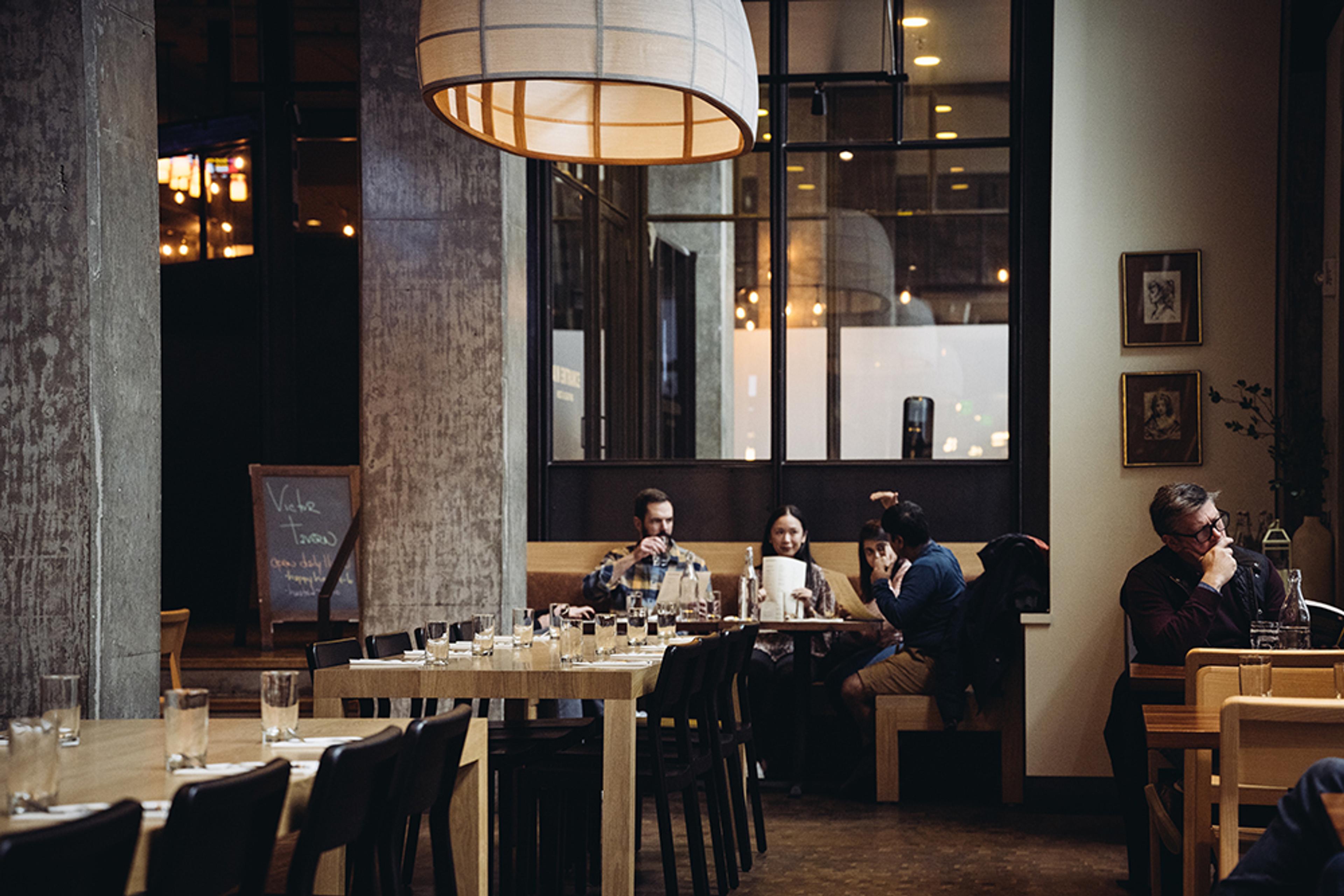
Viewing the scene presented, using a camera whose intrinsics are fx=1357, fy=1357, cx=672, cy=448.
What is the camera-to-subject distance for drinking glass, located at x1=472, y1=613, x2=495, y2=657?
14.9ft

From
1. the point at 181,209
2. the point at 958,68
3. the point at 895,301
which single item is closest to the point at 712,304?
the point at 895,301

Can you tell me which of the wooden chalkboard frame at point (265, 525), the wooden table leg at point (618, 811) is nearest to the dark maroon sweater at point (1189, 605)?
the wooden table leg at point (618, 811)

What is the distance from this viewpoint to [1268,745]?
9.69 feet

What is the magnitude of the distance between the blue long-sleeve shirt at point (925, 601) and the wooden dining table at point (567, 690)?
7.92 ft

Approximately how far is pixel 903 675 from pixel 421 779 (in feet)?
13.7

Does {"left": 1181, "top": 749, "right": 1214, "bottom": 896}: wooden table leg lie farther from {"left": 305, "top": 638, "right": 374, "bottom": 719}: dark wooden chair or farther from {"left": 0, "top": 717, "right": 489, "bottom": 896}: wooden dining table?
{"left": 305, "top": 638, "right": 374, "bottom": 719}: dark wooden chair

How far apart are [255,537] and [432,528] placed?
290 centimetres

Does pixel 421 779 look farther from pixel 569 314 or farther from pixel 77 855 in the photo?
pixel 569 314

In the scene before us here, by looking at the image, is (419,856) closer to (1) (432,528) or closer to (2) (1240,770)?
(1) (432,528)

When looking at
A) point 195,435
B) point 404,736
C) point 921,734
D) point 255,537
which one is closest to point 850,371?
point 921,734

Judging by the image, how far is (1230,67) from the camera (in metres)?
6.23

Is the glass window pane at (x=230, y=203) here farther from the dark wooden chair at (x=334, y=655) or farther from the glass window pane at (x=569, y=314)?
the dark wooden chair at (x=334, y=655)

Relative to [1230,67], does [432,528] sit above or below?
below

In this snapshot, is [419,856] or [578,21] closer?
[578,21]
